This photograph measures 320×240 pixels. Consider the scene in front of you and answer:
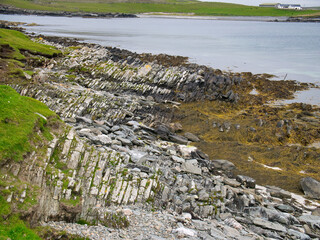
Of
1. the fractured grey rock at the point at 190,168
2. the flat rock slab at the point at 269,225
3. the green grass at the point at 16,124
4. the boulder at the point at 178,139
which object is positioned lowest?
the flat rock slab at the point at 269,225

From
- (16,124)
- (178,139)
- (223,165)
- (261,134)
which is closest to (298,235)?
Result: (223,165)

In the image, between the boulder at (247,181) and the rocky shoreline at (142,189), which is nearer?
the rocky shoreline at (142,189)

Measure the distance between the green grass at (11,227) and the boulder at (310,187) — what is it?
681 inches

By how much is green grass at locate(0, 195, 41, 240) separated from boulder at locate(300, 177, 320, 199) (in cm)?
1730

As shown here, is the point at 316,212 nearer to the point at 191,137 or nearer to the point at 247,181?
the point at 247,181

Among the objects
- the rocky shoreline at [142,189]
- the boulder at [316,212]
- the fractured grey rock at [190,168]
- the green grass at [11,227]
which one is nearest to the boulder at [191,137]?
the rocky shoreline at [142,189]

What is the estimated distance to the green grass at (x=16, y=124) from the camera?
1190cm

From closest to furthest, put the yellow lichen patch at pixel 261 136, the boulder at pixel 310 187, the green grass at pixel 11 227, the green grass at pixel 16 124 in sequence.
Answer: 1. the green grass at pixel 11 227
2. the green grass at pixel 16 124
3. the boulder at pixel 310 187
4. the yellow lichen patch at pixel 261 136

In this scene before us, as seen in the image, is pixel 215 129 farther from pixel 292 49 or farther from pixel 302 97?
pixel 292 49

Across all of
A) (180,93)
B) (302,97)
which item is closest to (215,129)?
(180,93)

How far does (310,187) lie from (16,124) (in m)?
18.6

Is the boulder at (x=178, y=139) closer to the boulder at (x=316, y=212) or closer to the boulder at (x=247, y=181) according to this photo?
the boulder at (x=247, y=181)

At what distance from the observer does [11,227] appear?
959 centimetres

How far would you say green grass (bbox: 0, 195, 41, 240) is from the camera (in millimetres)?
9117
